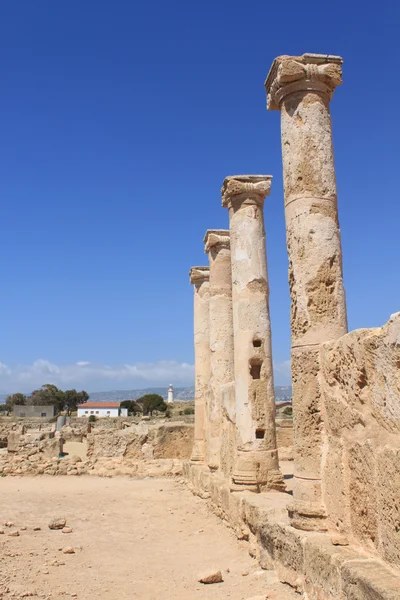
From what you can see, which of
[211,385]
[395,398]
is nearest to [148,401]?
[211,385]

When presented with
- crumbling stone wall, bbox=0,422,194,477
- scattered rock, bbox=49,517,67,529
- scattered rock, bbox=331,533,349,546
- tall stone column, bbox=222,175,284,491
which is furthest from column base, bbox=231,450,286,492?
crumbling stone wall, bbox=0,422,194,477

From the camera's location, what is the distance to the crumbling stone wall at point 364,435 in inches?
162

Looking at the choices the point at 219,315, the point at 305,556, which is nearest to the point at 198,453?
the point at 219,315

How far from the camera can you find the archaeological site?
178 inches

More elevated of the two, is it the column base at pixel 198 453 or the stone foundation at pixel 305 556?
the column base at pixel 198 453

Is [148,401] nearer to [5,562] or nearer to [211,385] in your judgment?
[211,385]

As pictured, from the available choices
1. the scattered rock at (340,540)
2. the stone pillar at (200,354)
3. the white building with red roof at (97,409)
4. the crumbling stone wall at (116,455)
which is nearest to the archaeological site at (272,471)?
the scattered rock at (340,540)

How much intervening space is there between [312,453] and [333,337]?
46.5 inches

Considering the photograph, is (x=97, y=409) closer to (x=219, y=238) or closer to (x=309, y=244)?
(x=219, y=238)

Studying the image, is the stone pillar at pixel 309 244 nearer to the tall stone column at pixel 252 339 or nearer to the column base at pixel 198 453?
the tall stone column at pixel 252 339

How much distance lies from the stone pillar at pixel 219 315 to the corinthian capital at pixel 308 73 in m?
6.39

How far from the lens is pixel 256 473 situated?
9320 millimetres

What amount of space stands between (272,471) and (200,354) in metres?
6.02

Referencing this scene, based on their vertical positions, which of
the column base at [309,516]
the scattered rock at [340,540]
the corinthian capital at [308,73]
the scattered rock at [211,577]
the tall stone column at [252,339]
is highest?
the corinthian capital at [308,73]
